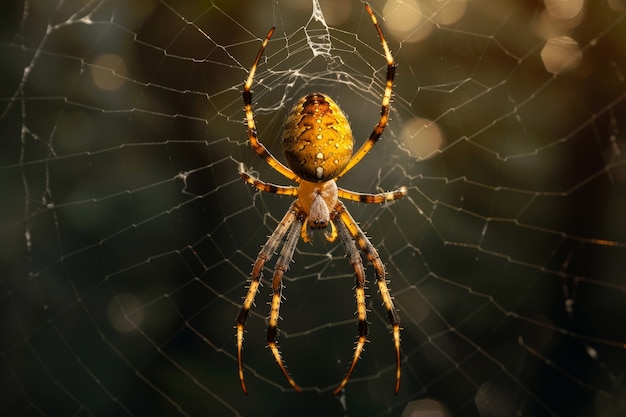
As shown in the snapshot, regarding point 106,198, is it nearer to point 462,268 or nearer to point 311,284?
point 311,284

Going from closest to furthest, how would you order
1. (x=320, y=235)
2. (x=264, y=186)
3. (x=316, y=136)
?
(x=316, y=136) → (x=264, y=186) → (x=320, y=235)

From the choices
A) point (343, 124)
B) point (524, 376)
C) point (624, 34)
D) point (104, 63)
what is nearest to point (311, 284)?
point (524, 376)

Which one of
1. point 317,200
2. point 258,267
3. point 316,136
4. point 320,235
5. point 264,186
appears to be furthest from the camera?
point 320,235

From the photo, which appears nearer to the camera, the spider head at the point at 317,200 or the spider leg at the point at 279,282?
the spider leg at the point at 279,282

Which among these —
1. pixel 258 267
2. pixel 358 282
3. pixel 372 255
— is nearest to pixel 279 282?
pixel 258 267

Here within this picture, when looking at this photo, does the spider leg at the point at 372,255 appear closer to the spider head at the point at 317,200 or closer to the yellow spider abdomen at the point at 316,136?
the spider head at the point at 317,200

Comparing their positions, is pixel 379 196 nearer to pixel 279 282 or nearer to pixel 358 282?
pixel 358 282

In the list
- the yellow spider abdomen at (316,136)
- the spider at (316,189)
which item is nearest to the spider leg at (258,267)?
the spider at (316,189)
